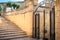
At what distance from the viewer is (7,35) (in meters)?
10.1

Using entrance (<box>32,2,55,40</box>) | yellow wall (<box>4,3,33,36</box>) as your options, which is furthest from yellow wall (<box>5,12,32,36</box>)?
entrance (<box>32,2,55,40</box>)

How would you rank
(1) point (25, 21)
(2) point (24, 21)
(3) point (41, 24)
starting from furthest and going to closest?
(2) point (24, 21)
(1) point (25, 21)
(3) point (41, 24)

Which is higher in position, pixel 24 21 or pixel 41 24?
pixel 24 21

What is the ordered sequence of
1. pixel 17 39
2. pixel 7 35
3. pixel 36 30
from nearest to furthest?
1. pixel 17 39
2. pixel 7 35
3. pixel 36 30

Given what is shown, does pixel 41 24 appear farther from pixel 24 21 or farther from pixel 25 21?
pixel 24 21

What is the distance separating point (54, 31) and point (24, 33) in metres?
3.93

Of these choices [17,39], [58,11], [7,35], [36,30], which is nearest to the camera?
[58,11]

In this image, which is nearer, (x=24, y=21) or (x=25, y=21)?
(x=25, y=21)

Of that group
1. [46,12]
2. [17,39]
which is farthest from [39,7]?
[17,39]

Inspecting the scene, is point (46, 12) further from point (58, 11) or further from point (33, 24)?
point (58, 11)

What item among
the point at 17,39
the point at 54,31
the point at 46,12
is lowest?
the point at 17,39

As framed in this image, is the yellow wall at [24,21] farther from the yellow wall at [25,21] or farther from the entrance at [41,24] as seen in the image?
the entrance at [41,24]

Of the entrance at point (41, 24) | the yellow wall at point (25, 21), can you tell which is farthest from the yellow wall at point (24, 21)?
the entrance at point (41, 24)

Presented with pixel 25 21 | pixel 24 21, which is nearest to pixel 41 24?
pixel 25 21
